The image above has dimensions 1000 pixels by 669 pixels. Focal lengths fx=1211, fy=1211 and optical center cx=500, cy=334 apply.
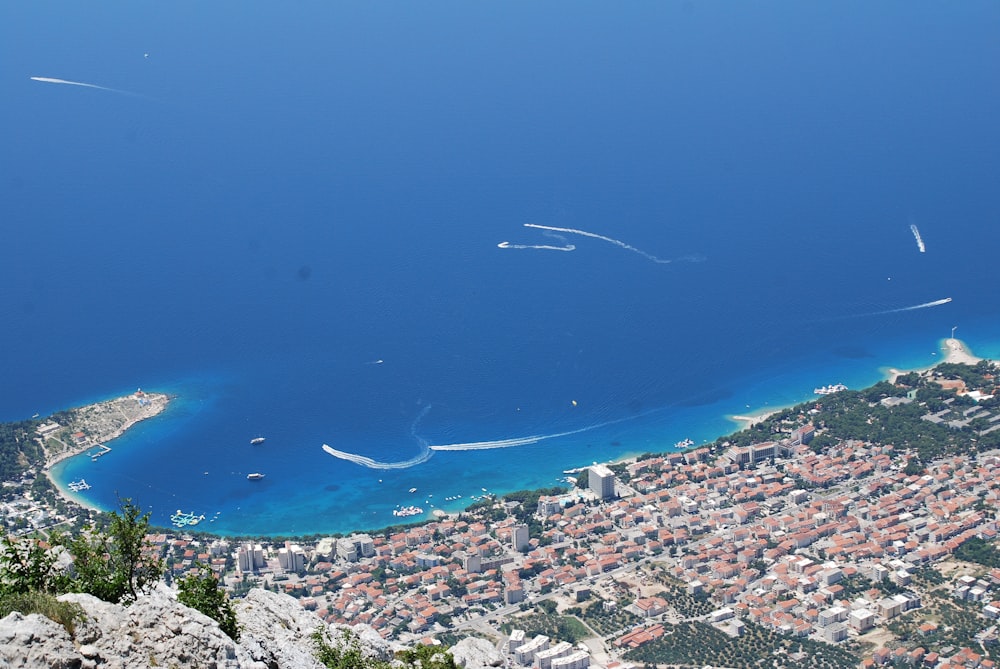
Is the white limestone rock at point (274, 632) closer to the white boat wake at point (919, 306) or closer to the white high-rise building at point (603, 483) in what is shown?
the white high-rise building at point (603, 483)

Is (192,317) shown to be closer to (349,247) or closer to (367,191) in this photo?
(349,247)

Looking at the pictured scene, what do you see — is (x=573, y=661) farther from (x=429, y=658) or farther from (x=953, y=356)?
(x=953, y=356)

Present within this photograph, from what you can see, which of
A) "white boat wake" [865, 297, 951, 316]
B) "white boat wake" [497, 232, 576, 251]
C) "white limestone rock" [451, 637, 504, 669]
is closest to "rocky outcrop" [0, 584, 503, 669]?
"white limestone rock" [451, 637, 504, 669]

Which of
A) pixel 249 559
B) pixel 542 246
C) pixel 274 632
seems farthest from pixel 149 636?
pixel 542 246

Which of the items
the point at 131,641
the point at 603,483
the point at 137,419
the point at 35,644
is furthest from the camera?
the point at 137,419

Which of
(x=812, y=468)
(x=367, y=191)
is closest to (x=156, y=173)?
(x=367, y=191)

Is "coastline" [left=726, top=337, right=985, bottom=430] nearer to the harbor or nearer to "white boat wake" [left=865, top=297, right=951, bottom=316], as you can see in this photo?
"white boat wake" [left=865, top=297, right=951, bottom=316]
